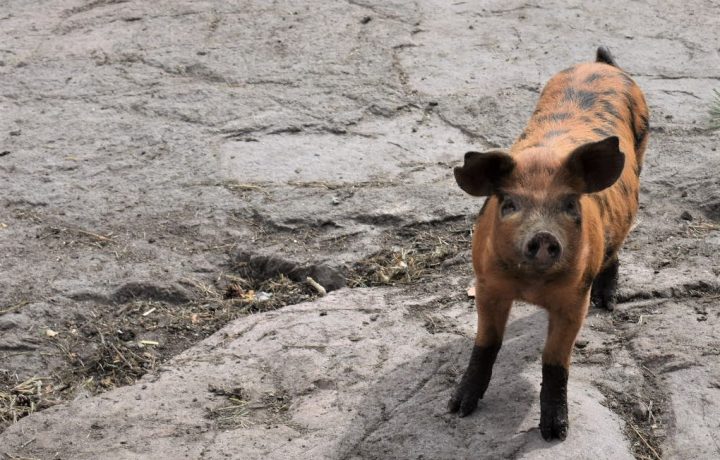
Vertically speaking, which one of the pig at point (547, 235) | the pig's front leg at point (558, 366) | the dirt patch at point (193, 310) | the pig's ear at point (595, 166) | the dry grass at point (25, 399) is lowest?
the dry grass at point (25, 399)

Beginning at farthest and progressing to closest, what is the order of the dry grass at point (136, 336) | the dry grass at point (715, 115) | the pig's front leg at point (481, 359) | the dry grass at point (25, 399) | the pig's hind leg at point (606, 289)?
the dry grass at point (715, 115) → the pig's hind leg at point (606, 289) → the dry grass at point (136, 336) → the dry grass at point (25, 399) → the pig's front leg at point (481, 359)

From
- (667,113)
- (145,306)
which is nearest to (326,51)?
(667,113)

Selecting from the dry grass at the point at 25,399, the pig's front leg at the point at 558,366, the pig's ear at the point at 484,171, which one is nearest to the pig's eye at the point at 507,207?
the pig's ear at the point at 484,171

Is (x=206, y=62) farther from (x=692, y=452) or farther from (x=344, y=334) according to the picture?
(x=692, y=452)

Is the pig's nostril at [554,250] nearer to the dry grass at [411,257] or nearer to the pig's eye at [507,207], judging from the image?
the pig's eye at [507,207]

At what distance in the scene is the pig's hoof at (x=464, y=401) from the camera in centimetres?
423

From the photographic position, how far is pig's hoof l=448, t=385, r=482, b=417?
423 cm

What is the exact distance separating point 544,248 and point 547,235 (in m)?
0.04

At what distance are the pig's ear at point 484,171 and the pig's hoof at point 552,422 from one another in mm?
858

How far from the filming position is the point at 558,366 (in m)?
4.09

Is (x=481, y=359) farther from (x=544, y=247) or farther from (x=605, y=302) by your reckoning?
(x=605, y=302)

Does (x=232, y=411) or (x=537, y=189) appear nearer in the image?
(x=537, y=189)

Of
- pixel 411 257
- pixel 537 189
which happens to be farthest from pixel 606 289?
pixel 537 189

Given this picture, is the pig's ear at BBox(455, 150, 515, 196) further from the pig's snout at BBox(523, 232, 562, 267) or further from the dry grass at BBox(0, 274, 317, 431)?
the dry grass at BBox(0, 274, 317, 431)
